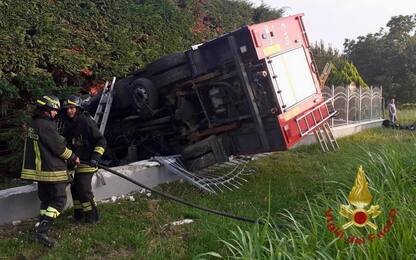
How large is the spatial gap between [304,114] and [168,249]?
3471 millimetres

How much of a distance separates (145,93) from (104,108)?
104cm

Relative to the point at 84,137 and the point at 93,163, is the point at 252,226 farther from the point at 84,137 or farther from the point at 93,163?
the point at 84,137

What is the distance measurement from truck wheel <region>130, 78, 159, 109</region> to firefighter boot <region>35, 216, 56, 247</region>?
2.52 metres

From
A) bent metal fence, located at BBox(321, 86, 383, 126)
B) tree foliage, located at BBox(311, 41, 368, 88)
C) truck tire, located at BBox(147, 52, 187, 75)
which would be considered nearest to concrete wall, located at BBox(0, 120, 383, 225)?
truck tire, located at BBox(147, 52, 187, 75)

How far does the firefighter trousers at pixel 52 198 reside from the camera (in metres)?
4.42

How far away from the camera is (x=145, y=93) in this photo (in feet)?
20.9

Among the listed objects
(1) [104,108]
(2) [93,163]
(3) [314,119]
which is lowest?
(3) [314,119]

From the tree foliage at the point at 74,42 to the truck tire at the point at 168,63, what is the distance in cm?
148

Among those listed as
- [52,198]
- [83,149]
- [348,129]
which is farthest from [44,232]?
[348,129]

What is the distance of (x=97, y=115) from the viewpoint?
697 centimetres

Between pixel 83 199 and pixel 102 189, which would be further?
pixel 102 189

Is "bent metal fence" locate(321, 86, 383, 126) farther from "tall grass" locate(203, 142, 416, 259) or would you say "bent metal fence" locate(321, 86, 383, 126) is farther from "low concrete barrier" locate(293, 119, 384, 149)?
"tall grass" locate(203, 142, 416, 259)

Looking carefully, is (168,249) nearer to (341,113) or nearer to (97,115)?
(97,115)

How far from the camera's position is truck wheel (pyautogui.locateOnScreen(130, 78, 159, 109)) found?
20.9 ft
